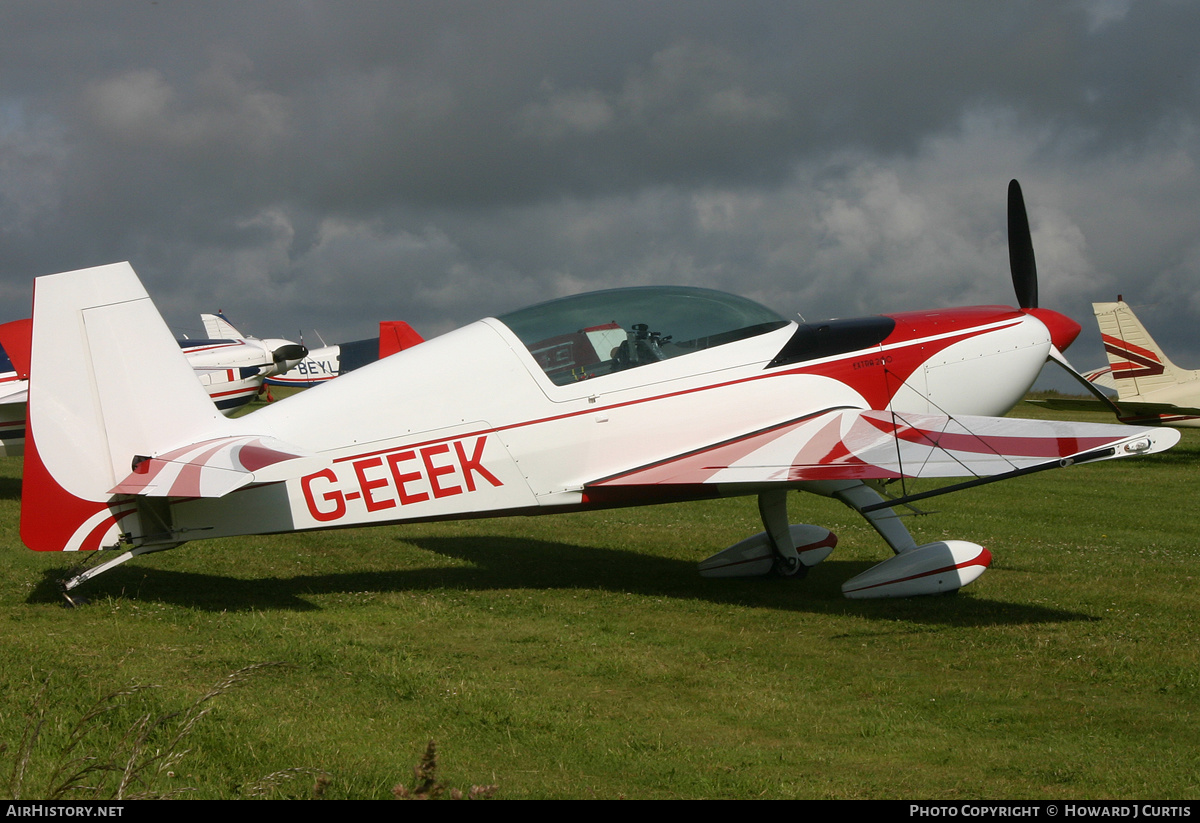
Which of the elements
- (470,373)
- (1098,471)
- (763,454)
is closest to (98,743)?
(470,373)

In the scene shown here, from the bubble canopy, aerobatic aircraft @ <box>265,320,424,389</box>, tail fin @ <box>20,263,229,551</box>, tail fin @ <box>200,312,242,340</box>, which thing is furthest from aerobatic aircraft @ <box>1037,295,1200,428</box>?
tail fin @ <box>200,312,242,340</box>

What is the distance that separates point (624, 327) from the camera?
685 cm

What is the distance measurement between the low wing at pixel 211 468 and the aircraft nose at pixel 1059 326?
6.13 metres

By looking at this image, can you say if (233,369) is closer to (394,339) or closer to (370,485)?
(394,339)

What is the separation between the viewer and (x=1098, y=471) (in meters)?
18.2

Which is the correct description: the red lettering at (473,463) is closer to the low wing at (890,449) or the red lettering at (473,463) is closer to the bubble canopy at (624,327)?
the bubble canopy at (624,327)

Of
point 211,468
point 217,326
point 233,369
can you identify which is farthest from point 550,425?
point 217,326

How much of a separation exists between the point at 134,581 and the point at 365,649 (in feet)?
8.78

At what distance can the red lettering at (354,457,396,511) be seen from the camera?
619cm

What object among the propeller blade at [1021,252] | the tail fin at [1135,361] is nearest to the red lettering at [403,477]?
the propeller blade at [1021,252]

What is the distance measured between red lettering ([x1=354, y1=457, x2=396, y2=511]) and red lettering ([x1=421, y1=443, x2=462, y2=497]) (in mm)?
285

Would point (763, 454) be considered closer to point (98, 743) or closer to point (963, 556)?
point (963, 556)

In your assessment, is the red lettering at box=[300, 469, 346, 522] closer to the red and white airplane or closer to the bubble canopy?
the red and white airplane

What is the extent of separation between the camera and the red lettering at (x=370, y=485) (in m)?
6.19
